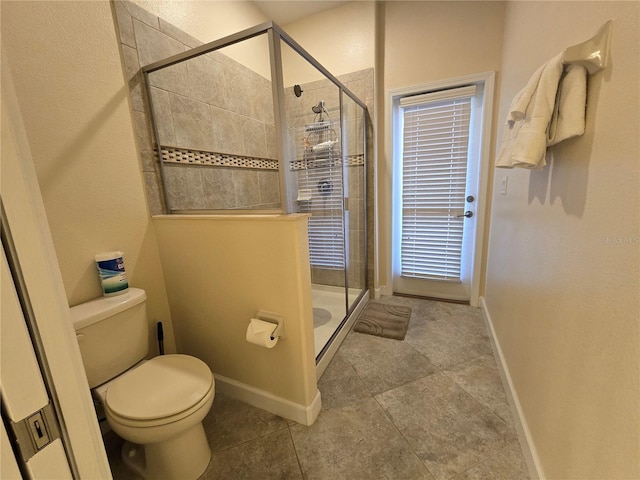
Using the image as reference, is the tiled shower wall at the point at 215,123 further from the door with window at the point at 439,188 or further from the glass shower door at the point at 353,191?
the door with window at the point at 439,188

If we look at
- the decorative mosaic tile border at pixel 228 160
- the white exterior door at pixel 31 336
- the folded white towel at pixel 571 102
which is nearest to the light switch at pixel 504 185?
the folded white towel at pixel 571 102

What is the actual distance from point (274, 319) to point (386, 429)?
79 centimetres

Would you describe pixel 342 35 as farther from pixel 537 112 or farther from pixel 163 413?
pixel 163 413

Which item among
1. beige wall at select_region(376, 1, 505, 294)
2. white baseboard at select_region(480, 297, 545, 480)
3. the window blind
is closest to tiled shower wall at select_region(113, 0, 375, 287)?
beige wall at select_region(376, 1, 505, 294)

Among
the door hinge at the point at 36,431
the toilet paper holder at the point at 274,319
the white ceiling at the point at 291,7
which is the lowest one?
the toilet paper holder at the point at 274,319

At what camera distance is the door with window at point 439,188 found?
235 centimetres

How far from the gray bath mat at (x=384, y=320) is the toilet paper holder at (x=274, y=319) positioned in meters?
1.11

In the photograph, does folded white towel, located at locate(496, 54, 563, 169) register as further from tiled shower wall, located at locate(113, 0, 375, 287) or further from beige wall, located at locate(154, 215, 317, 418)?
tiled shower wall, located at locate(113, 0, 375, 287)

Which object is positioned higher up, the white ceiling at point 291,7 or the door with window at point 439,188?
the white ceiling at point 291,7

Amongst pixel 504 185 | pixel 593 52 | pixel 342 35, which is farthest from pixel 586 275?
pixel 342 35

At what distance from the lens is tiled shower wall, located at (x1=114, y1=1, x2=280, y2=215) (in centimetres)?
142

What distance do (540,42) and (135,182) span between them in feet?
6.90

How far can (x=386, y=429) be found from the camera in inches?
53.1

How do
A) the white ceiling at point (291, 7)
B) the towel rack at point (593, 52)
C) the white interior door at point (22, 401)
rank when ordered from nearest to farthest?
1. the white interior door at point (22, 401)
2. the towel rack at point (593, 52)
3. the white ceiling at point (291, 7)
